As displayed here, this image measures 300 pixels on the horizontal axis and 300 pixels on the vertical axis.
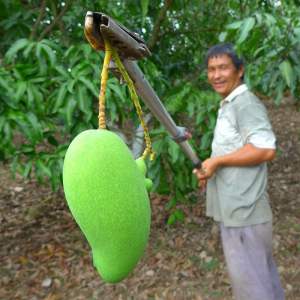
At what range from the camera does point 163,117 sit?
85cm

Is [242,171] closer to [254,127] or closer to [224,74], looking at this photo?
[254,127]

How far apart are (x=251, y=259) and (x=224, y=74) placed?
72 centimetres

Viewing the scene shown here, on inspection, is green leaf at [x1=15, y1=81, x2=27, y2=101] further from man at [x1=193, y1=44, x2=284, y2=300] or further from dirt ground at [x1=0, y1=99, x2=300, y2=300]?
dirt ground at [x1=0, y1=99, x2=300, y2=300]

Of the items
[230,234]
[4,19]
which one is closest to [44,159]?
[4,19]

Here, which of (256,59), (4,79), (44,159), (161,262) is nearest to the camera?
(4,79)

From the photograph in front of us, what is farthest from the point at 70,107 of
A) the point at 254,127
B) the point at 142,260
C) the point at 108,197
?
the point at 142,260

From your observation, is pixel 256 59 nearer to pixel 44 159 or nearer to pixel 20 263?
pixel 44 159

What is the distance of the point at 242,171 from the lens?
67.6 inches

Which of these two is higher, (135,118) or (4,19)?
(4,19)

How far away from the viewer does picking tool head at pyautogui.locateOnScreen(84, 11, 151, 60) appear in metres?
0.46

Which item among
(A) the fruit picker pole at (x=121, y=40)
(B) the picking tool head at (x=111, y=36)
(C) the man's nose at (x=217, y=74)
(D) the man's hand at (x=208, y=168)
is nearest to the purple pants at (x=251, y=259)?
(D) the man's hand at (x=208, y=168)

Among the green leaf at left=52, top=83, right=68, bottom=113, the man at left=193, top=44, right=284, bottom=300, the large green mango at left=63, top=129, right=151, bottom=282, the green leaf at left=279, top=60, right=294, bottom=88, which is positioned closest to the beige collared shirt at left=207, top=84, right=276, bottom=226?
the man at left=193, top=44, right=284, bottom=300

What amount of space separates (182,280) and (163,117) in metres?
2.03

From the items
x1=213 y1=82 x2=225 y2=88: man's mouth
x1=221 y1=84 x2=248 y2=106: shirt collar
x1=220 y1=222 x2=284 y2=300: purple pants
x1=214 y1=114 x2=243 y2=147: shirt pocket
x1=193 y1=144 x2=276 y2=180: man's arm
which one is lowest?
x1=220 y1=222 x2=284 y2=300: purple pants
